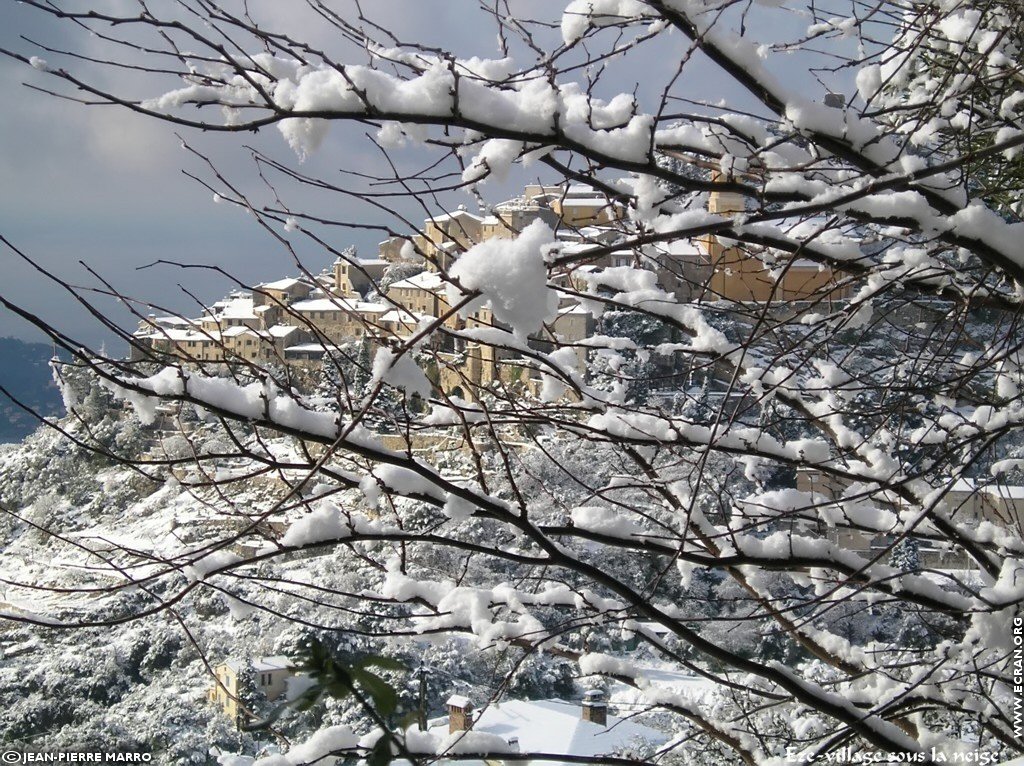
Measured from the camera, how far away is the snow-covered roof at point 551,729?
21.5 feet

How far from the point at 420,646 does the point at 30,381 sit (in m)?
8.37

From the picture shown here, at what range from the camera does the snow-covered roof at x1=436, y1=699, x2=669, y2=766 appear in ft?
21.5

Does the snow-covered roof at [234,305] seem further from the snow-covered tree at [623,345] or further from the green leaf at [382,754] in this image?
the green leaf at [382,754]

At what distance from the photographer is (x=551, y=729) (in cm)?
703

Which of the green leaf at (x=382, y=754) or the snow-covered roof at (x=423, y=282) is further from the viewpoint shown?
the snow-covered roof at (x=423, y=282)

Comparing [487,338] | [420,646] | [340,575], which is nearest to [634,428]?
[487,338]

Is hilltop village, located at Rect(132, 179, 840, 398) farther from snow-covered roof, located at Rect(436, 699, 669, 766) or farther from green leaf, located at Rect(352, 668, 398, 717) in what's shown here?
snow-covered roof, located at Rect(436, 699, 669, 766)

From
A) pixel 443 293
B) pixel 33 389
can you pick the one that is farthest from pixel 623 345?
pixel 33 389

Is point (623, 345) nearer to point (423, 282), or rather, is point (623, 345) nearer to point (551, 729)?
point (423, 282)

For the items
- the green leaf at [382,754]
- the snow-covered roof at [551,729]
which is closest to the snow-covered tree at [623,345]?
the green leaf at [382,754]

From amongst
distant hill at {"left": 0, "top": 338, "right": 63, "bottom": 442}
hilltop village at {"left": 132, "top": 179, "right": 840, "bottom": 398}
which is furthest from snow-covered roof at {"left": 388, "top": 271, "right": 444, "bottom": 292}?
distant hill at {"left": 0, "top": 338, "right": 63, "bottom": 442}

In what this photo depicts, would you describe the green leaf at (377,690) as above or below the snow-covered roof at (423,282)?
below

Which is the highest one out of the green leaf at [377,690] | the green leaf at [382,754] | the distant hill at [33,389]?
the distant hill at [33,389]

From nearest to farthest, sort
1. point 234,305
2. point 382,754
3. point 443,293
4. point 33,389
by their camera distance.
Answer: point 382,754 → point 443,293 → point 33,389 → point 234,305
